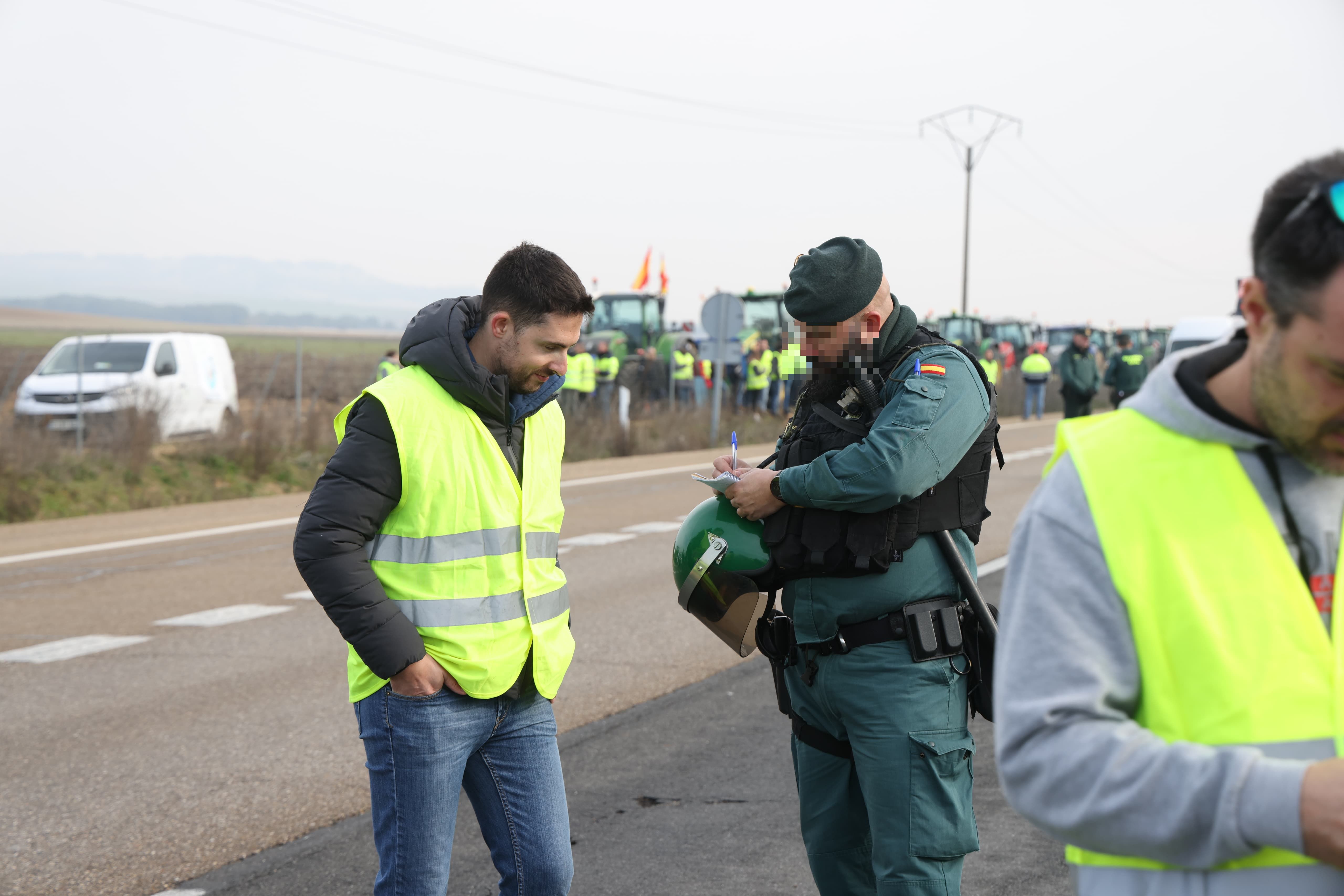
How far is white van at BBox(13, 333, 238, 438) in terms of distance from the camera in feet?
56.2

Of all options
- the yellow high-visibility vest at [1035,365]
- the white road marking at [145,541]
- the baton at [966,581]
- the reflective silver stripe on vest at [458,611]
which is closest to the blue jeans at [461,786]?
the reflective silver stripe on vest at [458,611]

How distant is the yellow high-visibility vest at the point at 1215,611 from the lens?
1399 millimetres

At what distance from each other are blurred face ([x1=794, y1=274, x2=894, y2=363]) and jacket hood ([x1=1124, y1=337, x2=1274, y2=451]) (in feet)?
4.81

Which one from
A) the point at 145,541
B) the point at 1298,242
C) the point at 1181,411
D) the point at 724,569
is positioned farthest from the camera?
the point at 145,541

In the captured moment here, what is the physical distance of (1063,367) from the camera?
20328 mm

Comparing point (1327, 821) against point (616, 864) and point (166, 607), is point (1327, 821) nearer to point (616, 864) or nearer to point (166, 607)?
point (616, 864)

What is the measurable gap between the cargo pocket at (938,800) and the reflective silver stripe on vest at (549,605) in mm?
862

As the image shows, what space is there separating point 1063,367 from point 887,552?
18316mm

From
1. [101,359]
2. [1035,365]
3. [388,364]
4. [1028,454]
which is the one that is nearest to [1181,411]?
[388,364]

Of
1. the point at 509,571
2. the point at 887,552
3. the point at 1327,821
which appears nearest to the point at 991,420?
the point at 887,552

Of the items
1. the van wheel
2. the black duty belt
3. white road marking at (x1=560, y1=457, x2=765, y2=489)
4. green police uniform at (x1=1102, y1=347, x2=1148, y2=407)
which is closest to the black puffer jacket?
the black duty belt

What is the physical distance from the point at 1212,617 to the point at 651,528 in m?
→ 11.6

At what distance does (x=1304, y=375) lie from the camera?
1.39 metres

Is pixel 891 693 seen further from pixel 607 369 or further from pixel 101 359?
pixel 607 369
